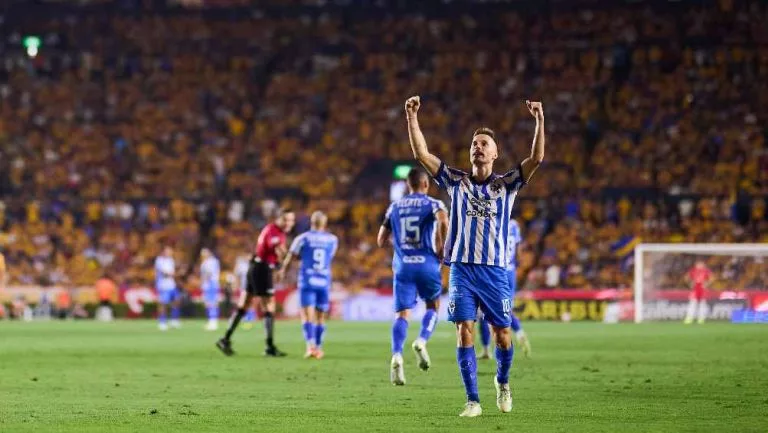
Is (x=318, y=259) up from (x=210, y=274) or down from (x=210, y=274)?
down

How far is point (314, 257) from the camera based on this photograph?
2255cm

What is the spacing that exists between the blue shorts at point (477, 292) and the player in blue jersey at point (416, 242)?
17.1 ft

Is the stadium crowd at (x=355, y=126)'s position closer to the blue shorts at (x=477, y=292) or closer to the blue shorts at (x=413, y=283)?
the blue shorts at (x=413, y=283)

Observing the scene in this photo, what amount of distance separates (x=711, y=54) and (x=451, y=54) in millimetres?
9527

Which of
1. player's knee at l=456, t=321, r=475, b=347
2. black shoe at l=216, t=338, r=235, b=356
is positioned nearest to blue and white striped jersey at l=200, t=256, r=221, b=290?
black shoe at l=216, t=338, r=235, b=356

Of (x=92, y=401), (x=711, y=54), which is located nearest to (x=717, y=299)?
(x=711, y=54)

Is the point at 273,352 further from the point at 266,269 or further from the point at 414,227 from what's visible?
the point at 414,227

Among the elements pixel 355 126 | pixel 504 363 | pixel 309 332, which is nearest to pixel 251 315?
pixel 355 126

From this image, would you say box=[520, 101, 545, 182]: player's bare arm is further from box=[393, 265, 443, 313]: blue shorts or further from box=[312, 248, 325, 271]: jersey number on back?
box=[312, 248, 325, 271]: jersey number on back

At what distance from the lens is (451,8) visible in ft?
176

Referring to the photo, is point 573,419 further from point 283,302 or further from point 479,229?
point 283,302

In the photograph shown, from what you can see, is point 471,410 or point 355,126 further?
point 355,126

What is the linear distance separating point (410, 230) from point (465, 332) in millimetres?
5634

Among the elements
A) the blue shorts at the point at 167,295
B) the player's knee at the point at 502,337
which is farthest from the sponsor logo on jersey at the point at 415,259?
the blue shorts at the point at 167,295
